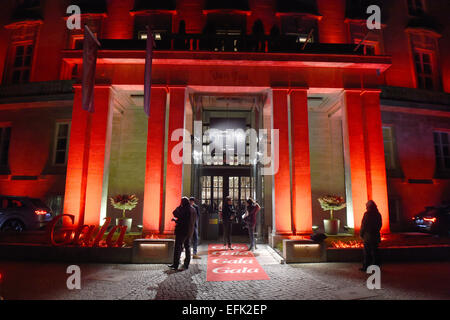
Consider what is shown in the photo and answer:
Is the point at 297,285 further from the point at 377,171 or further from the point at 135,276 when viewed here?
the point at 377,171

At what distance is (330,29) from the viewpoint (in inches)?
547

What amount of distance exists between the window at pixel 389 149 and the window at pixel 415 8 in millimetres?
8051

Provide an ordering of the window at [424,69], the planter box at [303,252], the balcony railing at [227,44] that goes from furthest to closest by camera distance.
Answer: the window at [424,69] < the balcony railing at [227,44] < the planter box at [303,252]

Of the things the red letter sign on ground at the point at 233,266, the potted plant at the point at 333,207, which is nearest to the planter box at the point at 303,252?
the red letter sign on ground at the point at 233,266

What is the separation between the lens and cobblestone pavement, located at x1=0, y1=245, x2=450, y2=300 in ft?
17.0

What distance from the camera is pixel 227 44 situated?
11.4 metres

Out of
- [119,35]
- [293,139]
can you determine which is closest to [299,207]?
[293,139]

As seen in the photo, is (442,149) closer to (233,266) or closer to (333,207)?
(333,207)

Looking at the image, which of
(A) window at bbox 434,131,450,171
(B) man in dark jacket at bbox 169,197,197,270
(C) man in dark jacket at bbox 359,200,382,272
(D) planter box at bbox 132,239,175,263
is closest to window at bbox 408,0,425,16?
(A) window at bbox 434,131,450,171

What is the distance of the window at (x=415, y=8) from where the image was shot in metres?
15.8

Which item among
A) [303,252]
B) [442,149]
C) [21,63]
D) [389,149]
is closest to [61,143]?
[21,63]

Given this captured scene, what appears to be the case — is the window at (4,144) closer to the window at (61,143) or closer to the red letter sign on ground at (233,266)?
the window at (61,143)

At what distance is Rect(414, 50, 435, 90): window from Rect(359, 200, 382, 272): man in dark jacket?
12985mm

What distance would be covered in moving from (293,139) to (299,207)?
311 centimetres
